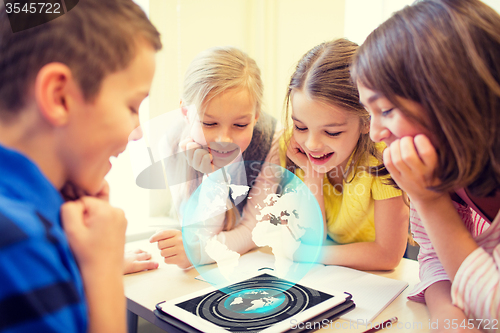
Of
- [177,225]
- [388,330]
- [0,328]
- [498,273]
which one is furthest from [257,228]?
[0,328]

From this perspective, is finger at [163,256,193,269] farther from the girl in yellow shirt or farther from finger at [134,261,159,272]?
the girl in yellow shirt

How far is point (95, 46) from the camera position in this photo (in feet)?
1.51

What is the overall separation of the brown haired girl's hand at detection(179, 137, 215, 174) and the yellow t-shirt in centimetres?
31

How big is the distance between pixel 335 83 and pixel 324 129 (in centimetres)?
14

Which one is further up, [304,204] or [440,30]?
[440,30]

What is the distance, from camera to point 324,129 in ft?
3.45

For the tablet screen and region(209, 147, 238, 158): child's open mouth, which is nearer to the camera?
the tablet screen

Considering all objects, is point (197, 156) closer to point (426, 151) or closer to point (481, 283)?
point (426, 151)

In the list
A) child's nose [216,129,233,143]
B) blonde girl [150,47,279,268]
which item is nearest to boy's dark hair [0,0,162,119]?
blonde girl [150,47,279,268]

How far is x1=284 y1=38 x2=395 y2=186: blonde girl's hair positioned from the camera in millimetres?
1031

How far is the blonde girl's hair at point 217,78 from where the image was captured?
1079mm

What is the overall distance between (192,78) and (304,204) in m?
0.55

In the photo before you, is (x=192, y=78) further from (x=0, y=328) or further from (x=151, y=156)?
(x=0, y=328)

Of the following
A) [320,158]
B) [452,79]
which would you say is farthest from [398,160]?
[320,158]
